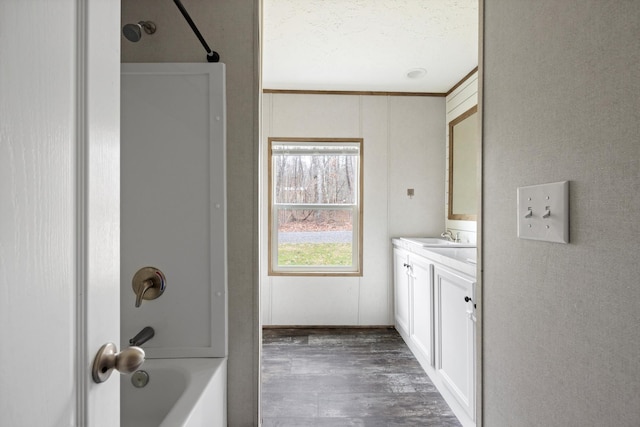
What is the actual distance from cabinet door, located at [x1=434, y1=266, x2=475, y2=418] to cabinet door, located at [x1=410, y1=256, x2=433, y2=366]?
10cm

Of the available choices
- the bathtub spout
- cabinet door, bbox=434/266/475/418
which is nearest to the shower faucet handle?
the bathtub spout

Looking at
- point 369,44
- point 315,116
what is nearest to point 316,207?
point 315,116

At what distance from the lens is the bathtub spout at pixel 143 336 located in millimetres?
1088

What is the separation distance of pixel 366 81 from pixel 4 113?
118 inches

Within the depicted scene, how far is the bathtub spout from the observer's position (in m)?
1.09

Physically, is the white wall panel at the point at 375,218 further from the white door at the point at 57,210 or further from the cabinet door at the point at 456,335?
the white door at the point at 57,210

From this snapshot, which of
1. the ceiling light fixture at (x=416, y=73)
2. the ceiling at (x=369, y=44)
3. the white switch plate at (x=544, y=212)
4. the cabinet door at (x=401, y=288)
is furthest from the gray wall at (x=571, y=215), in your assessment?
the ceiling light fixture at (x=416, y=73)

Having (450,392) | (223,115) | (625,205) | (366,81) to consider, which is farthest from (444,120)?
(625,205)

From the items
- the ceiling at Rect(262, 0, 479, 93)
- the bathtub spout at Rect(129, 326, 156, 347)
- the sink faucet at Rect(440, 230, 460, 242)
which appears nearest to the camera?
the bathtub spout at Rect(129, 326, 156, 347)

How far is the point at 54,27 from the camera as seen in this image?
0.42 m

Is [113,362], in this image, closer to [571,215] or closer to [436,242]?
[571,215]

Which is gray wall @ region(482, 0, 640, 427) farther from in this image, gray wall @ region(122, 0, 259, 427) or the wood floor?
the wood floor

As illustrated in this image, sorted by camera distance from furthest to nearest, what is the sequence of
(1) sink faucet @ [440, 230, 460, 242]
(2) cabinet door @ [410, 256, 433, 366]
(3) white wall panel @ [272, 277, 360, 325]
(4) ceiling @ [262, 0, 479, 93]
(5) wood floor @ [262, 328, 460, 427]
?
(3) white wall panel @ [272, 277, 360, 325]
(1) sink faucet @ [440, 230, 460, 242]
(2) cabinet door @ [410, 256, 433, 366]
(4) ceiling @ [262, 0, 479, 93]
(5) wood floor @ [262, 328, 460, 427]

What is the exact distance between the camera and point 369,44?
2.35m
